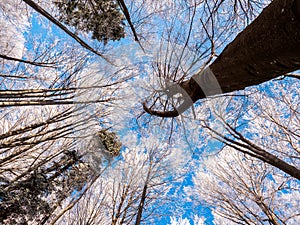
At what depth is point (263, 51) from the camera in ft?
2.66

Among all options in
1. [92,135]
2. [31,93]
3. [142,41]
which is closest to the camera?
[31,93]

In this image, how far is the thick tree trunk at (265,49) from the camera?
2.18 feet

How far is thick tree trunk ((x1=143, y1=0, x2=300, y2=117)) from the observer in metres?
0.67

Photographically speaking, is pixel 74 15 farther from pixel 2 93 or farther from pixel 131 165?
pixel 131 165

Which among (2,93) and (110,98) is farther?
(110,98)

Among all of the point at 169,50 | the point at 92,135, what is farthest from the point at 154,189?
the point at 169,50

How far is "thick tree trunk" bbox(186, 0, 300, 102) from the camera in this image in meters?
0.66

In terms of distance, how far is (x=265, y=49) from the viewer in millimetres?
795

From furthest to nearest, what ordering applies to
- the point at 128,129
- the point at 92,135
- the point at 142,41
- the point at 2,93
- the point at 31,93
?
the point at 92,135 < the point at 142,41 < the point at 128,129 < the point at 31,93 < the point at 2,93

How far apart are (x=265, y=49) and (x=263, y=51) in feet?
0.05

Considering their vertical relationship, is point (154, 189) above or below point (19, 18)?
below

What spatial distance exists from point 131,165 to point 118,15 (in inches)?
131

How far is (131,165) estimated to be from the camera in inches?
179

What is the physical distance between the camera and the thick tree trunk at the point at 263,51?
2.19ft
